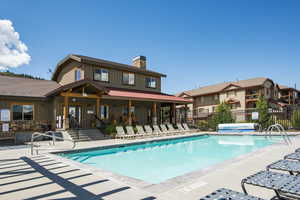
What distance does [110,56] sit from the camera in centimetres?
2614

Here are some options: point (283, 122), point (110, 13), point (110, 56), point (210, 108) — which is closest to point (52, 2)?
point (110, 13)

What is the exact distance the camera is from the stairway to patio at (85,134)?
535 inches

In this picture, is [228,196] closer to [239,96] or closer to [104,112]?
[104,112]

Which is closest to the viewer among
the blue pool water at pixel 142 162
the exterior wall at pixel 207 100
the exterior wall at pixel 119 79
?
the blue pool water at pixel 142 162

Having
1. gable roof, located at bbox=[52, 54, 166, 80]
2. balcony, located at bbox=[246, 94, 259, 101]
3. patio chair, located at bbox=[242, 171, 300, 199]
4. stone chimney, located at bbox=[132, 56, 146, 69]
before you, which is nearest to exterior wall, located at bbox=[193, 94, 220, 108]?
balcony, located at bbox=[246, 94, 259, 101]

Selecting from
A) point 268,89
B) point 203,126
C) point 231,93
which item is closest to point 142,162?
point 203,126

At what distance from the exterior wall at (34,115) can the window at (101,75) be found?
179 inches

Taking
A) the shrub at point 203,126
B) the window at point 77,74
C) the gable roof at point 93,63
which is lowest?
the shrub at point 203,126

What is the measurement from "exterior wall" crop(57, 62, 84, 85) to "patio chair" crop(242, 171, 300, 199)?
Answer: 16.5 metres

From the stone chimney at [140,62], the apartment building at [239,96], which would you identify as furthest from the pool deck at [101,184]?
the apartment building at [239,96]

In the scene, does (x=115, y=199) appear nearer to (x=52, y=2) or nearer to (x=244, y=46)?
(x=52, y=2)

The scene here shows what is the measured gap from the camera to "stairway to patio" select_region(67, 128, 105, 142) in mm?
13594

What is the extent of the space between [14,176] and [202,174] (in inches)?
190

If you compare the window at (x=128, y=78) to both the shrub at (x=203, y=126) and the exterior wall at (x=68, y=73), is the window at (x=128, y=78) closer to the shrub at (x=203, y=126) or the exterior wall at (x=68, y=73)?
the exterior wall at (x=68, y=73)
